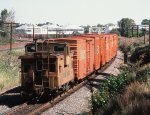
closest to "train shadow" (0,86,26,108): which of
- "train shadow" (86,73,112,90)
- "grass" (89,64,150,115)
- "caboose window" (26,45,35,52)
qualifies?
"caboose window" (26,45,35,52)

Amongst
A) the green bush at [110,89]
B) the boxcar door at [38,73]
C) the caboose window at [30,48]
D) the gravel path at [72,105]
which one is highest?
the caboose window at [30,48]

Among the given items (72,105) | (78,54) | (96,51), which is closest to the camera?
(72,105)

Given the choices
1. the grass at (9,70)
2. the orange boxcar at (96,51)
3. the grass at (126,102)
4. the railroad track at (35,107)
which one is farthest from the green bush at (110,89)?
the grass at (9,70)

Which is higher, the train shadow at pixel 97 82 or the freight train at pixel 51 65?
the freight train at pixel 51 65

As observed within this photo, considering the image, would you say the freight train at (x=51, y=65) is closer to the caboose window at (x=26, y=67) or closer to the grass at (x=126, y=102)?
the caboose window at (x=26, y=67)

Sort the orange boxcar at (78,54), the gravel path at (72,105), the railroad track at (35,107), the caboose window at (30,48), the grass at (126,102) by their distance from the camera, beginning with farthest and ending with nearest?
the orange boxcar at (78,54) → the caboose window at (30,48) → the gravel path at (72,105) → the railroad track at (35,107) → the grass at (126,102)

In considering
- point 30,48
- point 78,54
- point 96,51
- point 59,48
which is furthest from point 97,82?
point 30,48

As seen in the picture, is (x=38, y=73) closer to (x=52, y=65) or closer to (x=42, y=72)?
(x=42, y=72)

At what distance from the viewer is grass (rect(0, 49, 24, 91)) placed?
74.0ft

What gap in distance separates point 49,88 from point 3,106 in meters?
2.45

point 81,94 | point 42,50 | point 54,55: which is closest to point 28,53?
point 42,50

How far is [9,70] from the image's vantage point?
2625 centimetres

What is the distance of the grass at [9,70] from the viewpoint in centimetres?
2256

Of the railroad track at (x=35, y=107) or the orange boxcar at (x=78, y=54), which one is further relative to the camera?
the orange boxcar at (x=78, y=54)
